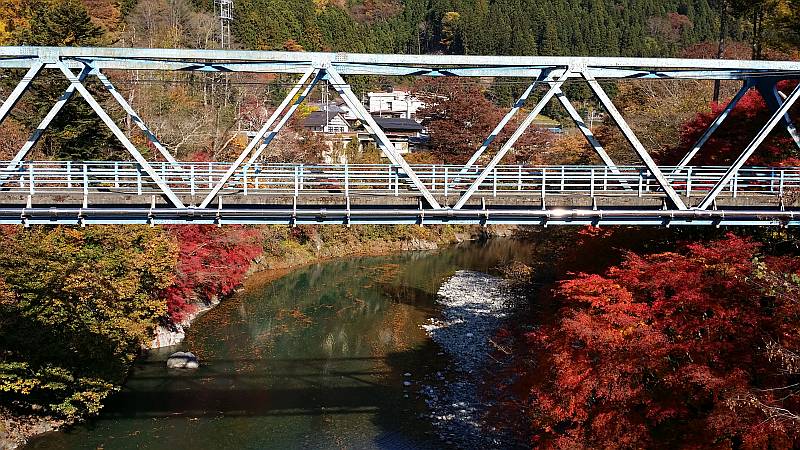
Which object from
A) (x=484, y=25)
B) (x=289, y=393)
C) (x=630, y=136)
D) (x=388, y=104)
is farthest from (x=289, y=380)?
(x=484, y=25)

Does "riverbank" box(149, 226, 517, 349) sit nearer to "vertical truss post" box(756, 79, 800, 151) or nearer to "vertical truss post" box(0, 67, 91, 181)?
"vertical truss post" box(0, 67, 91, 181)

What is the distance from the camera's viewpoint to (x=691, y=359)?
Answer: 11.6 meters

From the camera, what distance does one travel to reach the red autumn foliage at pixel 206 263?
74.4ft

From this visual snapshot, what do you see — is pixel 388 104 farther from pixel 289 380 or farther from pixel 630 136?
pixel 630 136

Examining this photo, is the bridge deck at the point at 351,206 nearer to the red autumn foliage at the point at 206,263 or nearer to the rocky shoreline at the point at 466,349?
the rocky shoreline at the point at 466,349

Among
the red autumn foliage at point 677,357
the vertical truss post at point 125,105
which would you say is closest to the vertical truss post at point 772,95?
the red autumn foliage at point 677,357

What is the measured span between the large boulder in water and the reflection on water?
10.0 inches

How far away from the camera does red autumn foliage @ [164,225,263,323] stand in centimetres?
2267

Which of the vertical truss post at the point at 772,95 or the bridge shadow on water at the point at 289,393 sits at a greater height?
the vertical truss post at the point at 772,95

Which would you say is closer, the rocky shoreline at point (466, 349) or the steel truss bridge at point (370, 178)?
the steel truss bridge at point (370, 178)

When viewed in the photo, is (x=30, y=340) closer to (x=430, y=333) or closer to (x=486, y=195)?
(x=486, y=195)

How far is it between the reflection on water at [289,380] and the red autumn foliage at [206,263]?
2.68 feet

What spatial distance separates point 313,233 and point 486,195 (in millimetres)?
23844

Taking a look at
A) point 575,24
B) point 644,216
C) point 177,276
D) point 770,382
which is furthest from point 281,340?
point 575,24
